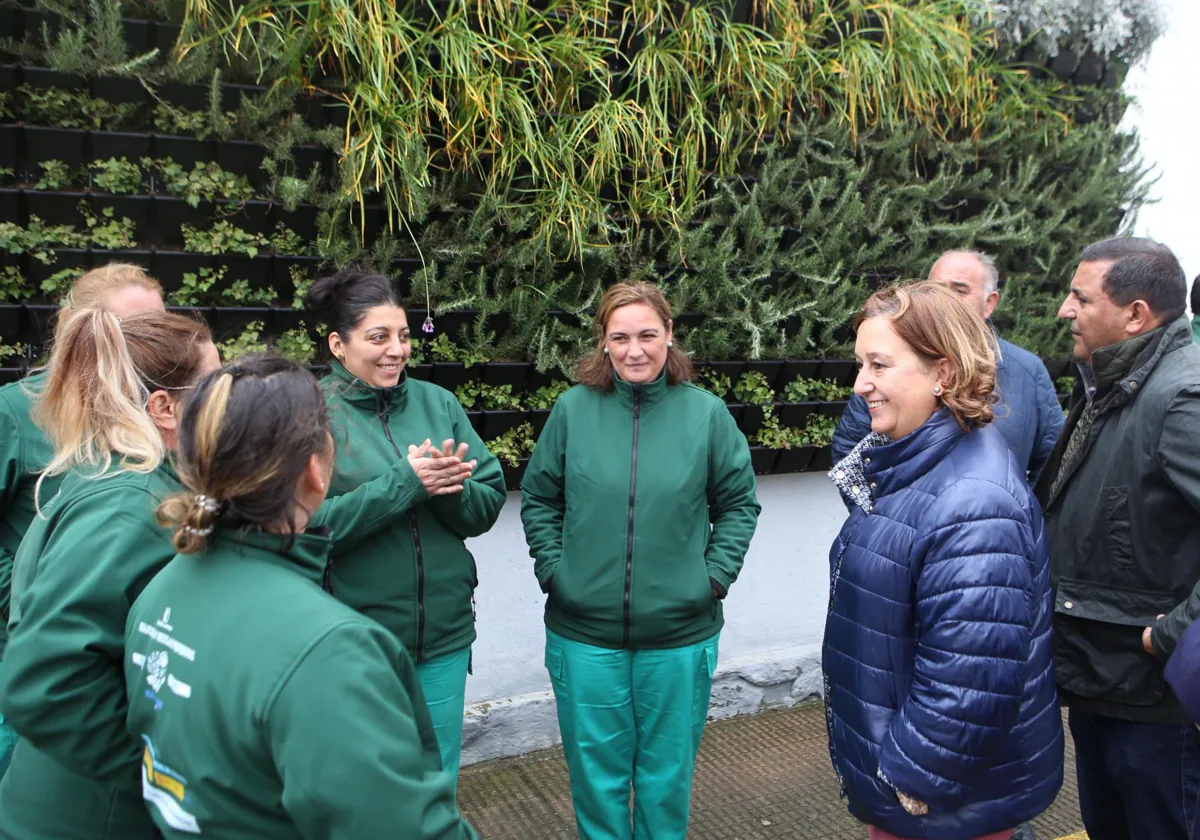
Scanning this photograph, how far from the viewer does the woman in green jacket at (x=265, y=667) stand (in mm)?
1373

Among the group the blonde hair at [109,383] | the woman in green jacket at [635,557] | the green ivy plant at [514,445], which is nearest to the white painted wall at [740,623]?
the green ivy plant at [514,445]

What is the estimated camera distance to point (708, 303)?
4.52 meters

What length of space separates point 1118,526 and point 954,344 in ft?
3.08

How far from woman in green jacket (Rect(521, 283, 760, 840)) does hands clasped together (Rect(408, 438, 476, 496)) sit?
0.48m

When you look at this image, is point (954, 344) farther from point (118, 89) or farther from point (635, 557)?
point (118, 89)

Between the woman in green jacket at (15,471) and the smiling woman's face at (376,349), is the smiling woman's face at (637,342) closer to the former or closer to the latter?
the smiling woman's face at (376,349)

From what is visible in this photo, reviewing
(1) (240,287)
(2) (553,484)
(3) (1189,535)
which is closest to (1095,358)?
(3) (1189,535)

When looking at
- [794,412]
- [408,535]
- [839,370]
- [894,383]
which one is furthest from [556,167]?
[894,383]

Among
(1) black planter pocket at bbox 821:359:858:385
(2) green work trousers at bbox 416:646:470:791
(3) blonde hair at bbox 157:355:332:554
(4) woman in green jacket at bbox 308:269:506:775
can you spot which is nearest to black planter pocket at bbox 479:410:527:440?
(4) woman in green jacket at bbox 308:269:506:775

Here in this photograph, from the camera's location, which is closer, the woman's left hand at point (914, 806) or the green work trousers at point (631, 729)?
the woman's left hand at point (914, 806)

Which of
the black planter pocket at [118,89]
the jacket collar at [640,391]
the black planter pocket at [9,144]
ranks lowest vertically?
the jacket collar at [640,391]

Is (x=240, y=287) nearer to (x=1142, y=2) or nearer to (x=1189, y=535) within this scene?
(x=1189, y=535)

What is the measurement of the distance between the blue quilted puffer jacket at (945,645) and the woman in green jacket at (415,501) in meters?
1.29

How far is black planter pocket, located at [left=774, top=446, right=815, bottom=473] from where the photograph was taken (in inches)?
185
